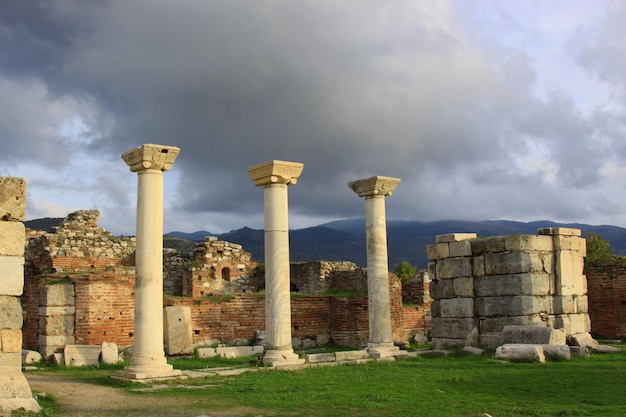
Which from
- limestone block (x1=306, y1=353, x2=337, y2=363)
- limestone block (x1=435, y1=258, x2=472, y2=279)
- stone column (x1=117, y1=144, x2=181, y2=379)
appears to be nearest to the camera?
stone column (x1=117, y1=144, x2=181, y2=379)

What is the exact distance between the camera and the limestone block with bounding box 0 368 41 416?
9200 millimetres

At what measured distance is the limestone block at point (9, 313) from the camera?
996cm

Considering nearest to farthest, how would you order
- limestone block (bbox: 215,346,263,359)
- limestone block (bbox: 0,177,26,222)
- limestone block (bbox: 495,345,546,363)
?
1. limestone block (bbox: 0,177,26,222)
2. limestone block (bbox: 495,345,546,363)
3. limestone block (bbox: 215,346,263,359)

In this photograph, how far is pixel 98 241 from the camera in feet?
81.3

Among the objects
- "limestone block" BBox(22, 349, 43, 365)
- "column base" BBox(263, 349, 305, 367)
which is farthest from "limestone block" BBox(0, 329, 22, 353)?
"limestone block" BBox(22, 349, 43, 365)

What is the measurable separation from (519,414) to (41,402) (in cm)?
716

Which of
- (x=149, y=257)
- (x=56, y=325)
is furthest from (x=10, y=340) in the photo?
(x=56, y=325)

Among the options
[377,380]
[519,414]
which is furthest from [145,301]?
[519,414]

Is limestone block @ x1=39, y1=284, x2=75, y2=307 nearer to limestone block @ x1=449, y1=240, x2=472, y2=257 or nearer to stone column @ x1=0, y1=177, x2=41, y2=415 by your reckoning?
stone column @ x1=0, y1=177, x2=41, y2=415

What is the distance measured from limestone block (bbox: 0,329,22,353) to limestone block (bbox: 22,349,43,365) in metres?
7.02

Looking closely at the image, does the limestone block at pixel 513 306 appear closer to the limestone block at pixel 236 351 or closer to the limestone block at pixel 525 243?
the limestone block at pixel 525 243

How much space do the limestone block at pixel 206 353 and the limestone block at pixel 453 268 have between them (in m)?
6.74

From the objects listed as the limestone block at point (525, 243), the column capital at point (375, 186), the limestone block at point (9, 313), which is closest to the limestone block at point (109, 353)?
the limestone block at point (9, 313)

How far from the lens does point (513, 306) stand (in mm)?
17484
